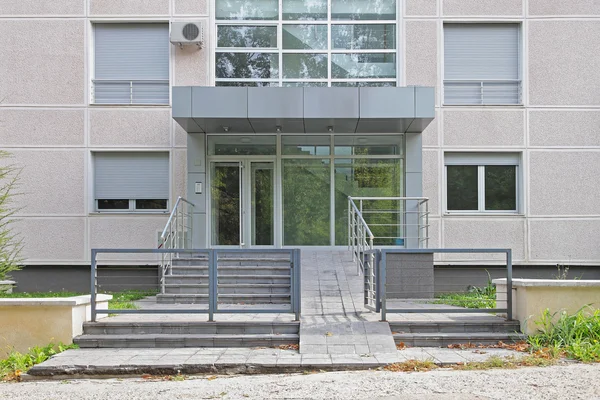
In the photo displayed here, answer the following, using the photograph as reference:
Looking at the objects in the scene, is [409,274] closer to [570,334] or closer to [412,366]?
[570,334]

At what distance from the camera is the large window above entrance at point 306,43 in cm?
1318

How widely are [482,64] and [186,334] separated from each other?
896cm

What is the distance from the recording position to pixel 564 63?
12852mm

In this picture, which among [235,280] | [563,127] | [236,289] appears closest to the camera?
[236,289]

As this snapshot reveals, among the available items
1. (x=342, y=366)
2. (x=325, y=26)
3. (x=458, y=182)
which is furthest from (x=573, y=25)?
(x=342, y=366)

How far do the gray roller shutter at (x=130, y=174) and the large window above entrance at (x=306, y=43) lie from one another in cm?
228

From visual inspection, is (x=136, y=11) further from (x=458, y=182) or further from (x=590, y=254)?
(x=590, y=254)

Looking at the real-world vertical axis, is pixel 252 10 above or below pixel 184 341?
above

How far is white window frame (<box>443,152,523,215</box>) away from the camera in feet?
42.6

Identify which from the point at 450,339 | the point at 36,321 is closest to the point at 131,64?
the point at 36,321

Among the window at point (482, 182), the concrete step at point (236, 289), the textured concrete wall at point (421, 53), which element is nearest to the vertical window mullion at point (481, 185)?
the window at point (482, 182)

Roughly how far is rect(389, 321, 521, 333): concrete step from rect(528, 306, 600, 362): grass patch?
0.38m

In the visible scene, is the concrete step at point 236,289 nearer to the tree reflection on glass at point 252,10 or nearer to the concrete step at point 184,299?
the concrete step at point 184,299

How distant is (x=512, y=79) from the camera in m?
13.1
